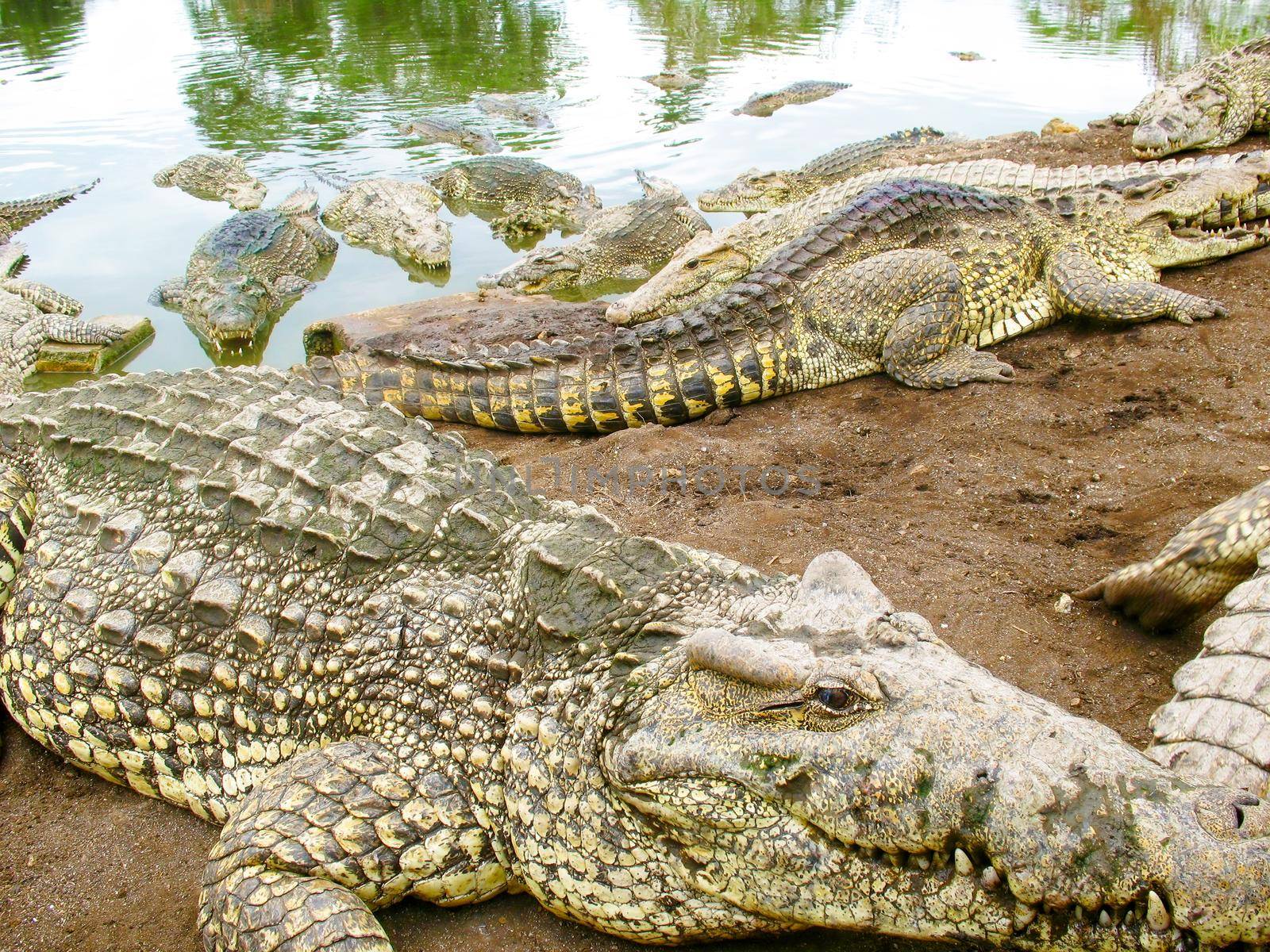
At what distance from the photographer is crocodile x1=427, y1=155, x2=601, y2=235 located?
36.1 ft

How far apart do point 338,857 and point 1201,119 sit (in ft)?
35.4

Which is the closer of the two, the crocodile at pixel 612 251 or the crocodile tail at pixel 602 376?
the crocodile tail at pixel 602 376

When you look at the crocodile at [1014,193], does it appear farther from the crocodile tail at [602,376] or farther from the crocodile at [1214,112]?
the crocodile at [1214,112]

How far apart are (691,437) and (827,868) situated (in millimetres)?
3555

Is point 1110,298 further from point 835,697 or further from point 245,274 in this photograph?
point 245,274

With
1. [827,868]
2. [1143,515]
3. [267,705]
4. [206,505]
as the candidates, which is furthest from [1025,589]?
[206,505]

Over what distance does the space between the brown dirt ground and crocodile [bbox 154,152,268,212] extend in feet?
26.1

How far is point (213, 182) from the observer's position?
11.9m

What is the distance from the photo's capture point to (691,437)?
17.1 feet

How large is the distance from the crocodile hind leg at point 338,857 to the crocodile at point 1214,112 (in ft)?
33.0

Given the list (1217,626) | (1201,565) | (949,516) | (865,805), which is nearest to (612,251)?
(949,516)

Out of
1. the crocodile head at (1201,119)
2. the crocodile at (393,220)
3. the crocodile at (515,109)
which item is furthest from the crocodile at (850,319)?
the crocodile at (515,109)

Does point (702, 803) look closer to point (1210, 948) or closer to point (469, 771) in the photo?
point (469, 771)

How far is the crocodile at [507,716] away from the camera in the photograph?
1.59 meters
